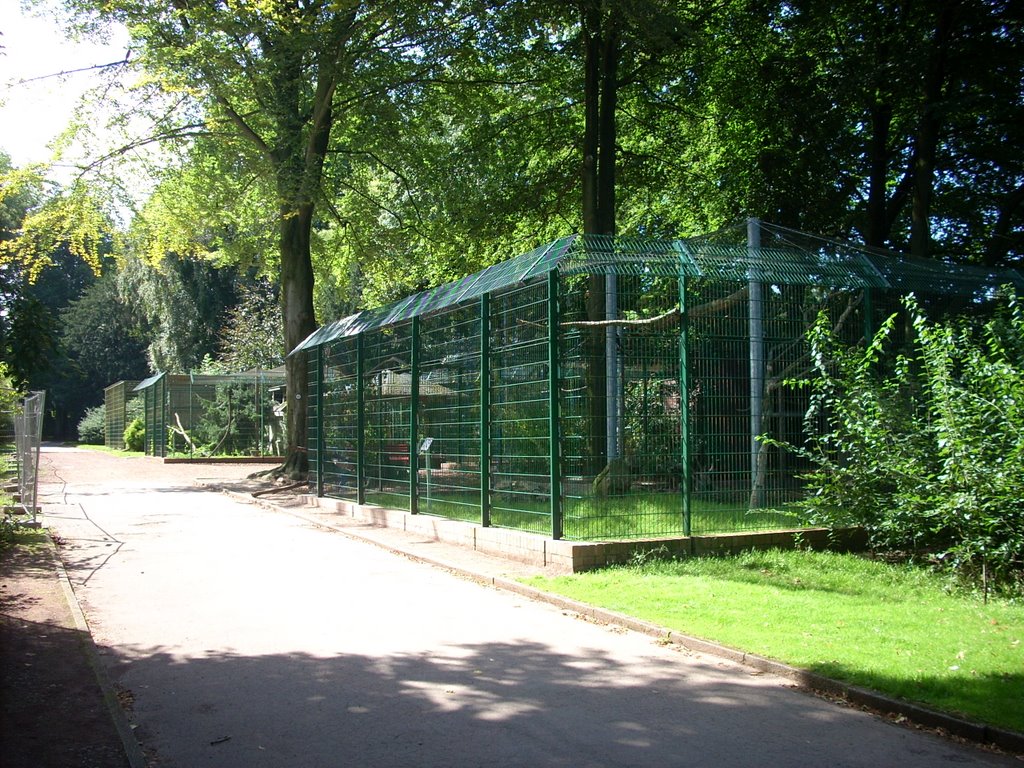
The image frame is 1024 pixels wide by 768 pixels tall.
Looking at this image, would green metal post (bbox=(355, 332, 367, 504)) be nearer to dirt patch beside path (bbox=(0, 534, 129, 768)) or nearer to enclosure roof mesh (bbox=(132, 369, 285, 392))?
dirt patch beside path (bbox=(0, 534, 129, 768))

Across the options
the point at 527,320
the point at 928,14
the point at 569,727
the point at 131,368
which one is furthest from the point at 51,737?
the point at 131,368

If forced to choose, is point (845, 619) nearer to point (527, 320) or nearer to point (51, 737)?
point (527, 320)

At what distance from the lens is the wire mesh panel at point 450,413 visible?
12.8m

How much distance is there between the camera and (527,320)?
11172 millimetres

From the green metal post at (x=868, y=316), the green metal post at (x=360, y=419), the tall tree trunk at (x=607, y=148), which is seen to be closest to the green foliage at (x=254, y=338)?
the green metal post at (x=360, y=419)

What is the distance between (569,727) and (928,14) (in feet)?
60.9

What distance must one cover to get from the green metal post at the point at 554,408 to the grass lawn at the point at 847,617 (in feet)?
3.09

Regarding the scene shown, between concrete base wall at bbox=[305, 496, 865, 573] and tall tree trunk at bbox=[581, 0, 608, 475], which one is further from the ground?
tall tree trunk at bbox=[581, 0, 608, 475]

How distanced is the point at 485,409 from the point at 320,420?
7.43m

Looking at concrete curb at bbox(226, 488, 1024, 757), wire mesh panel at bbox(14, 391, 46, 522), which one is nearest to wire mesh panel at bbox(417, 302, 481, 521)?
concrete curb at bbox(226, 488, 1024, 757)

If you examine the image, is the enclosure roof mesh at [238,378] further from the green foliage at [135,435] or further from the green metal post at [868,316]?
the green metal post at [868,316]

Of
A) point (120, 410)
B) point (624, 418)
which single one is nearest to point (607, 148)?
point (624, 418)

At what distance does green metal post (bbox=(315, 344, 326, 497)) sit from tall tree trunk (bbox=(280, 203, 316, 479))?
11.5 ft

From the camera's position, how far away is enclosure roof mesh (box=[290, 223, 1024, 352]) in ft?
34.4
